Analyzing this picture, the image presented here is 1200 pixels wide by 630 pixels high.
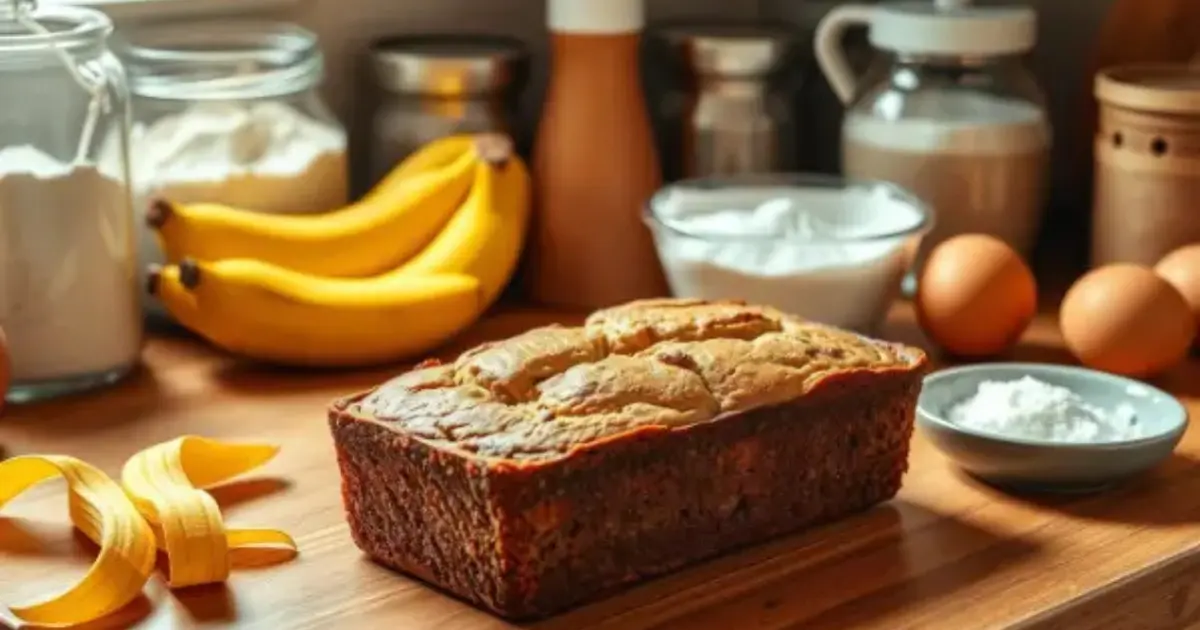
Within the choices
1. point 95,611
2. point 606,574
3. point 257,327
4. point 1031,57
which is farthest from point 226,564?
point 1031,57

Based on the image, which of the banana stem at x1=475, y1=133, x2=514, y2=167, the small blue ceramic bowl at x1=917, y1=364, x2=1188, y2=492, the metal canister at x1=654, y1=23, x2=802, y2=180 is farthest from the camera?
the metal canister at x1=654, y1=23, x2=802, y2=180

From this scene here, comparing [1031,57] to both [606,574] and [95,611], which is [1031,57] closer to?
[606,574]

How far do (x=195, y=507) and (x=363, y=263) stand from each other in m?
0.43

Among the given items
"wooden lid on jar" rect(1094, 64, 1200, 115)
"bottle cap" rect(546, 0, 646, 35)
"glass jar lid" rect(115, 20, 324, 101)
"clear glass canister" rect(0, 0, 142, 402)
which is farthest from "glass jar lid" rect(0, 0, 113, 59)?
"wooden lid on jar" rect(1094, 64, 1200, 115)

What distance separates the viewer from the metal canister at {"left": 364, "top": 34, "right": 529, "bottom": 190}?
1.41m

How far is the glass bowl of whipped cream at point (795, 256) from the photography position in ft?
4.18

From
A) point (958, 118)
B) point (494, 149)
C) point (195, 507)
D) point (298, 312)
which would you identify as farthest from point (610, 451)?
point (958, 118)

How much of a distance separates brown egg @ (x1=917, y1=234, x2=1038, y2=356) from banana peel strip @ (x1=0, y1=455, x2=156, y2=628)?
1.91 feet

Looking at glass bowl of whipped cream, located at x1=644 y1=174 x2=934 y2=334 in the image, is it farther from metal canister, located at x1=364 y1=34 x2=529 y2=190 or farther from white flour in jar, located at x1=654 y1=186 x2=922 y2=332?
metal canister, located at x1=364 y1=34 x2=529 y2=190

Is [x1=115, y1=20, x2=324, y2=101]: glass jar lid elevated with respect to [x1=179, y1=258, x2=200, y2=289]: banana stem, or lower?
elevated

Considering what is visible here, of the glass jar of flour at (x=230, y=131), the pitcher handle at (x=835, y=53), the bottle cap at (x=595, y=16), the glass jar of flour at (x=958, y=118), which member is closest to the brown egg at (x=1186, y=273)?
the glass jar of flour at (x=958, y=118)

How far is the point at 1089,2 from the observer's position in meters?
1.59

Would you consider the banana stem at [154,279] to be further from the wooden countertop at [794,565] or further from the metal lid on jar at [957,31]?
the metal lid on jar at [957,31]

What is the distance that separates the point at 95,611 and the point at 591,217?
630 millimetres
